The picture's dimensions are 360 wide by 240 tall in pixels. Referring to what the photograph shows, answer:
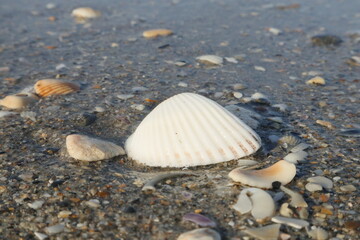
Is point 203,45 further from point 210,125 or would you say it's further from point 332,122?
point 210,125

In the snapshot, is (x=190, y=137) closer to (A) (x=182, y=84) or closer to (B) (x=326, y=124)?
(B) (x=326, y=124)

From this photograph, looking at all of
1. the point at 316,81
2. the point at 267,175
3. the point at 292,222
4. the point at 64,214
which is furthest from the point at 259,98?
the point at 64,214

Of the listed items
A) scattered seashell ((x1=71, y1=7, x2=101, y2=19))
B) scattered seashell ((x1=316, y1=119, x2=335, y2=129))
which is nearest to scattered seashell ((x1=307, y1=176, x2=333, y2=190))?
scattered seashell ((x1=316, y1=119, x2=335, y2=129))

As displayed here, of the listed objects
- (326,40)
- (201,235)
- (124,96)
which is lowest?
(326,40)

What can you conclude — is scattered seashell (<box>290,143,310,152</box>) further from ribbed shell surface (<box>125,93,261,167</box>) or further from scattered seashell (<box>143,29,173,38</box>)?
scattered seashell (<box>143,29,173,38</box>)

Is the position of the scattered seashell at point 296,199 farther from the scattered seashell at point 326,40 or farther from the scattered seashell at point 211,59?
the scattered seashell at point 326,40

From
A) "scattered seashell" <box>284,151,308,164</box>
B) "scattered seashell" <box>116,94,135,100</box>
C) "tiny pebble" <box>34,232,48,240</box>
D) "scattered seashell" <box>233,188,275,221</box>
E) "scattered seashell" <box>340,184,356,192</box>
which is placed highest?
"scattered seashell" <box>233,188,275,221</box>
